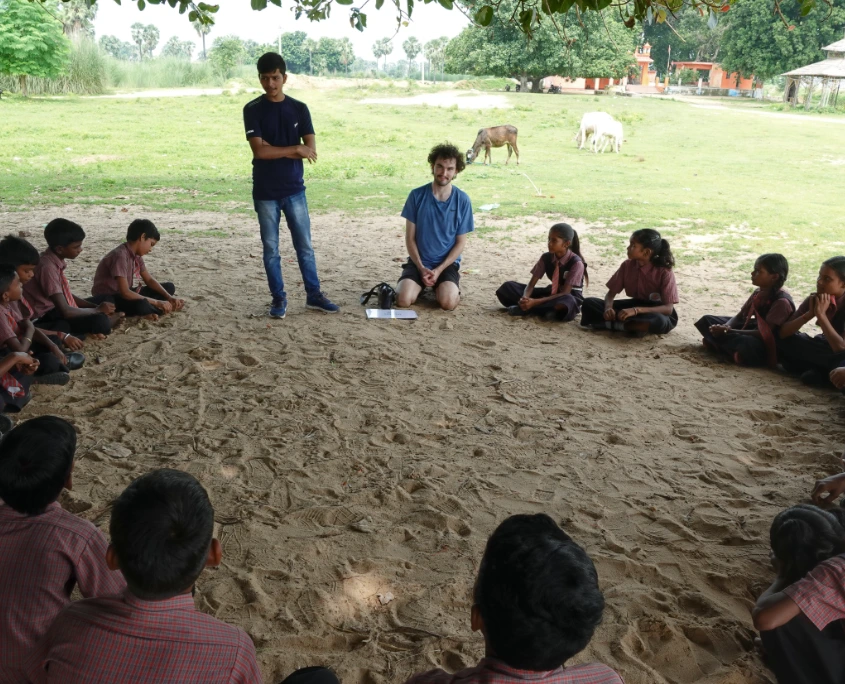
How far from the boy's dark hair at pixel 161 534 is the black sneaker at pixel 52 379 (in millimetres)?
3286

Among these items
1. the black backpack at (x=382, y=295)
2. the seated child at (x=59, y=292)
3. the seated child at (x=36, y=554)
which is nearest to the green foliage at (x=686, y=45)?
the black backpack at (x=382, y=295)

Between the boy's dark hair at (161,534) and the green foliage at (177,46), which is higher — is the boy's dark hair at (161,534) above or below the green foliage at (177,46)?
below

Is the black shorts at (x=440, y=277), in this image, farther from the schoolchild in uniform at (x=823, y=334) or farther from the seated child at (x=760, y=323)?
the schoolchild in uniform at (x=823, y=334)

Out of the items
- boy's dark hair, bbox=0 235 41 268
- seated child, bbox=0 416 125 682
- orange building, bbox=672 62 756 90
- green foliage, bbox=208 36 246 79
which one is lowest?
seated child, bbox=0 416 125 682

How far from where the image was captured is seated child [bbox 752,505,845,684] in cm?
203

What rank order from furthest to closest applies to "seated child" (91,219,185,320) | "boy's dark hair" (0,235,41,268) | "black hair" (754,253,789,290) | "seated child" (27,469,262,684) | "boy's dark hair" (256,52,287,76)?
"seated child" (91,219,185,320) < "boy's dark hair" (256,52,287,76) < "black hair" (754,253,789,290) < "boy's dark hair" (0,235,41,268) < "seated child" (27,469,262,684)

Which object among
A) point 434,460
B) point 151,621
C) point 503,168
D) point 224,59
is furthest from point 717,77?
point 151,621

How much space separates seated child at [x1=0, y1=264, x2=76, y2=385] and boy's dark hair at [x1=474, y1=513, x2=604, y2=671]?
3.75 m

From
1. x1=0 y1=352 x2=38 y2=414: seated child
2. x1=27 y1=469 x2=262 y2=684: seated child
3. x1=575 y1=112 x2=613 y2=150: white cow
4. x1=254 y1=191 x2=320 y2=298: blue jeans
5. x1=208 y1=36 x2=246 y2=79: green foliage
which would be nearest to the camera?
x1=27 y1=469 x2=262 y2=684: seated child

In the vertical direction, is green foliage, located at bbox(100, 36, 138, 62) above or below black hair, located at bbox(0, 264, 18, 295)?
above

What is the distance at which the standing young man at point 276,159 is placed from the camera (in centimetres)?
563

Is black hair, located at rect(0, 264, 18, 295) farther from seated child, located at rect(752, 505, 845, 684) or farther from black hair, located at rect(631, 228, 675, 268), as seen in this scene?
black hair, located at rect(631, 228, 675, 268)

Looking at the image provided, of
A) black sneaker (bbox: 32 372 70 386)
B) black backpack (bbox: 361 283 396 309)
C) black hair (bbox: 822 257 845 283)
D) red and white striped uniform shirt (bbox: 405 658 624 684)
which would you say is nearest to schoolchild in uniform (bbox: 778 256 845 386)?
black hair (bbox: 822 257 845 283)

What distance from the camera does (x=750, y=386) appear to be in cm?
496
